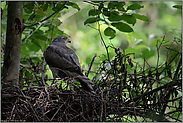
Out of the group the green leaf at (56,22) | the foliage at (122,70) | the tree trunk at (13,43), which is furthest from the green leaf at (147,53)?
the tree trunk at (13,43)

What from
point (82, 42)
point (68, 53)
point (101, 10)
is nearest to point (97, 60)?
point (68, 53)

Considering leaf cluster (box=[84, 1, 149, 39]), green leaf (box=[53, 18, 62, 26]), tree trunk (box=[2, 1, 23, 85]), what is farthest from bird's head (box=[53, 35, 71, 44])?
leaf cluster (box=[84, 1, 149, 39])

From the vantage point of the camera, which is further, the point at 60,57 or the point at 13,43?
the point at 60,57

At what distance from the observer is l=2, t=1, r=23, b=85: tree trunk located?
267cm

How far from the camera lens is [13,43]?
2.74 meters

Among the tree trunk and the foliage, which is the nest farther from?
the tree trunk

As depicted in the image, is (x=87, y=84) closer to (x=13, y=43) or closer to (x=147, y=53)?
(x=147, y=53)

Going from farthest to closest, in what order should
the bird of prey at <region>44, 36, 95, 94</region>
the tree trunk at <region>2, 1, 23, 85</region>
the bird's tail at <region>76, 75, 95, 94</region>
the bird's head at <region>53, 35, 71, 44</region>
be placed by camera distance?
the bird's head at <region>53, 35, 71, 44</region> → the bird of prey at <region>44, 36, 95, 94</region> → the tree trunk at <region>2, 1, 23, 85</region> → the bird's tail at <region>76, 75, 95, 94</region>

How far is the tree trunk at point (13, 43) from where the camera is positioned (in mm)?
2674

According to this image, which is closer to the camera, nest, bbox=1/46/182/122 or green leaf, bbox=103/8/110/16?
nest, bbox=1/46/182/122

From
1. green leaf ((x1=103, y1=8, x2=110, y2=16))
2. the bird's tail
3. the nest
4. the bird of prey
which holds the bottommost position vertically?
the nest

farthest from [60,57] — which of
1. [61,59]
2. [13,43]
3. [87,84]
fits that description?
[87,84]

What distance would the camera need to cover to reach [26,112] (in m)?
2.01

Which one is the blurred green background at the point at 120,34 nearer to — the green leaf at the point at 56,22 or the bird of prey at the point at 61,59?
the green leaf at the point at 56,22
